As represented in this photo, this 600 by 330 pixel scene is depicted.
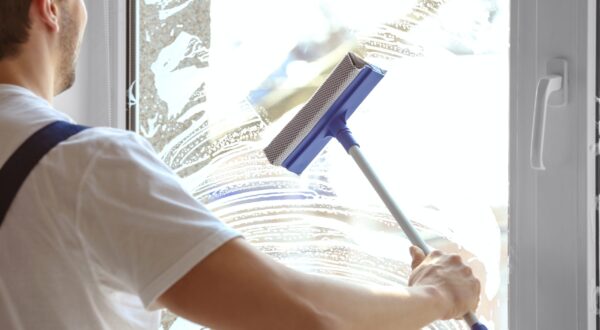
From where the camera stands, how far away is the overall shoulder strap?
37.2 inches

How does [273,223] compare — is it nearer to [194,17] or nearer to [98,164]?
[194,17]

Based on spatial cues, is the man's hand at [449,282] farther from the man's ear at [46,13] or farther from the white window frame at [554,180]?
the man's ear at [46,13]

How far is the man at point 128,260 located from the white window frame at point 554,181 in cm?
35

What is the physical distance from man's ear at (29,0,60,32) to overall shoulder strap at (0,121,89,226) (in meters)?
0.25

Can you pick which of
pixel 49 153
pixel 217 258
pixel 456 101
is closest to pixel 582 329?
pixel 456 101

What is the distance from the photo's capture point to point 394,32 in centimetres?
146

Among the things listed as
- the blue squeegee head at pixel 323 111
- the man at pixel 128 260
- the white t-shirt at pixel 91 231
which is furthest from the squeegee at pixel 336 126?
the white t-shirt at pixel 91 231

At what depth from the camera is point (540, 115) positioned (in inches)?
51.3

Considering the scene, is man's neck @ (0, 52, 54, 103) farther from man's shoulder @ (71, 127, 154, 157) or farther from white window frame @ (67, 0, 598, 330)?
white window frame @ (67, 0, 598, 330)

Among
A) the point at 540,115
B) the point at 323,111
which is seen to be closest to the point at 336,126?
the point at 323,111

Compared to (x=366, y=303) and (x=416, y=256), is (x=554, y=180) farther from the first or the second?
(x=366, y=303)

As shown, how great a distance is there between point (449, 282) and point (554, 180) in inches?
11.4

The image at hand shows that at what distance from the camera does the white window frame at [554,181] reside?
1.29 meters

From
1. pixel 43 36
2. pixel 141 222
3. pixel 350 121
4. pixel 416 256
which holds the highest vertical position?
pixel 43 36
